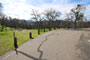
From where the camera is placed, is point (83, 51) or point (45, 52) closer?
point (45, 52)

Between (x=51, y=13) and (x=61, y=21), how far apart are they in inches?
381

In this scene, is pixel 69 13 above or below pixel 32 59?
above

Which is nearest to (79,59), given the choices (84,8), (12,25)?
(84,8)

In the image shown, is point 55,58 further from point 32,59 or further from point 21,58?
point 21,58

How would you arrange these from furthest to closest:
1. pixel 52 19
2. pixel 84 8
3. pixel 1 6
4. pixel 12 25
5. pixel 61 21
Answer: pixel 12 25, pixel 61 21, pixel 52 19, pixel 84 8, pixel 1 6

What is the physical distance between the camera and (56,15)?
4697 cm

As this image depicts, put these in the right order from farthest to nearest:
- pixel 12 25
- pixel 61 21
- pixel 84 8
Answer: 1. pixel 12 25
2. pixel 61 21
3. pixel 84 8

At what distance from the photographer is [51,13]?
45969 mm

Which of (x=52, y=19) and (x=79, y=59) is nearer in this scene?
(x=79, y=59)

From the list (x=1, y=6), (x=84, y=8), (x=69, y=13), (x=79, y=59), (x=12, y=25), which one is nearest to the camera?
(x=79, y=59)

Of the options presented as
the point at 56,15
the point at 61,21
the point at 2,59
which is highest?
the point at 56,15


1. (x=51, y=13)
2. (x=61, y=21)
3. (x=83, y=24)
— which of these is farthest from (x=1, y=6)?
(x=83, y=24)

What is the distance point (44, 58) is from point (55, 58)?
0.64 metres

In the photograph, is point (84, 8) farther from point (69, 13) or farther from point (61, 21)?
point (61, 21)
